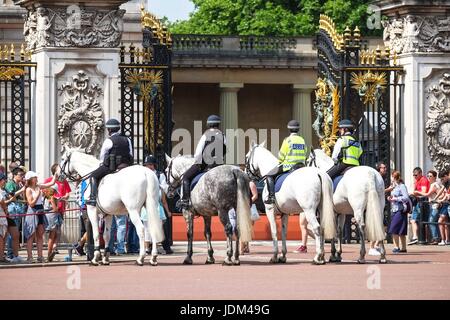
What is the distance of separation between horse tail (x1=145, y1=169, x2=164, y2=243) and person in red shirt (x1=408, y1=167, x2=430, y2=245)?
7512mm

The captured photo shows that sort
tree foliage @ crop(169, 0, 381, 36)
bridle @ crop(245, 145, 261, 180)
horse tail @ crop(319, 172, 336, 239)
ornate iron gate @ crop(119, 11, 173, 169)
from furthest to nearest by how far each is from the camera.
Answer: tree foliage @ crop(169, 0, 381, 36) < ornate iron gate @ crop(119, 11, 173, 169) < bridle @ crop(245, 145, 261, 180) < horse tail @ crop(319, 172, 336, 239)

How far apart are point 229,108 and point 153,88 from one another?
993 inches

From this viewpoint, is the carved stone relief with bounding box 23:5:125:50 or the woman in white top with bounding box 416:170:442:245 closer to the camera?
the carved stone relief with bounding box 23:5:125:50

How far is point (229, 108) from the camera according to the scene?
5294cm

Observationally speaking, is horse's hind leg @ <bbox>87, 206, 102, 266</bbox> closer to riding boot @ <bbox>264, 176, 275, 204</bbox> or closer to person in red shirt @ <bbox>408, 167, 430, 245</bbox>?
riding boot @ <bbox>264, 176, 275, 204</bbox>

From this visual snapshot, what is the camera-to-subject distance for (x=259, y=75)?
51906 mm

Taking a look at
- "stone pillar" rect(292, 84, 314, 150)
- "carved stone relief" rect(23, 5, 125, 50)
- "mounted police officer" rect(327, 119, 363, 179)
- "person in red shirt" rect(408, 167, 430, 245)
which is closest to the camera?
"mounted police officer" rect(327, 119, 363, 179)

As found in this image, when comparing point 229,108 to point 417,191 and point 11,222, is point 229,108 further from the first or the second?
point 11,222

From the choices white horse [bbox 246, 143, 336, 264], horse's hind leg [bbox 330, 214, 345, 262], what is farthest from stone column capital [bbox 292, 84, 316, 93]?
white horse [bbox 246, 143, 336, 264]

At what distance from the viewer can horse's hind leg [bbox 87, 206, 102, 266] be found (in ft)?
76.3

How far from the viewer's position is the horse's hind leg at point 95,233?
2325 centimetres

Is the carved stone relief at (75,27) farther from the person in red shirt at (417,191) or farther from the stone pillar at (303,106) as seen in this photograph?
the stone pillar at (303,106)

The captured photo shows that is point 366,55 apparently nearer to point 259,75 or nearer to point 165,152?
point 165,152

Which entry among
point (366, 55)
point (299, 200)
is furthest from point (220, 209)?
point (366, 55)
